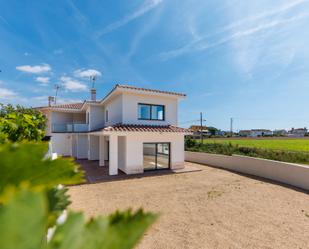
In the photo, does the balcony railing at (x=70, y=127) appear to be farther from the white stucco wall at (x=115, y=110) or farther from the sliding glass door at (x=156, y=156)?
the sliding glass door at (x=156, y=156)

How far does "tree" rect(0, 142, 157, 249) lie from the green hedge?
16.5m

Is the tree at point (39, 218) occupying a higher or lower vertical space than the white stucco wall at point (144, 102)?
lower

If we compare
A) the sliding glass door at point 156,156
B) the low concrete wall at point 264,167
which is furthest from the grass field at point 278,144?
the sliding glass door at point 156,156

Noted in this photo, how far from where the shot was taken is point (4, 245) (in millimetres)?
410

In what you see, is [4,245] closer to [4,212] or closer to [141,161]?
[4,212]

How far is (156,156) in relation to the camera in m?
14.7

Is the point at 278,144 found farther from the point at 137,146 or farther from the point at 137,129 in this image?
the point at 137,129

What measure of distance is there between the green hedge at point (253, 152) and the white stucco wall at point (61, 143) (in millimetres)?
13940

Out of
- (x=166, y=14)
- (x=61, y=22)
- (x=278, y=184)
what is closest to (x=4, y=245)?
(x=278, y=184)

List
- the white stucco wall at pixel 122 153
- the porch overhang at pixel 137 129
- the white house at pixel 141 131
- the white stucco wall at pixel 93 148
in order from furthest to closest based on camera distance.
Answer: the white stucco wall at pixel 93 148, the white stucco wall at pixel 122 153, the white house at pixel 141 131, the porch overhang at pixel 137 129

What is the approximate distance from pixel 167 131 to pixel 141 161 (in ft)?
9.66

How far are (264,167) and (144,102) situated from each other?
970 centimetres

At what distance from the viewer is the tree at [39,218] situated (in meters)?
0.42

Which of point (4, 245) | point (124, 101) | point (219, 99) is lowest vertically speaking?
point (4, 245)
